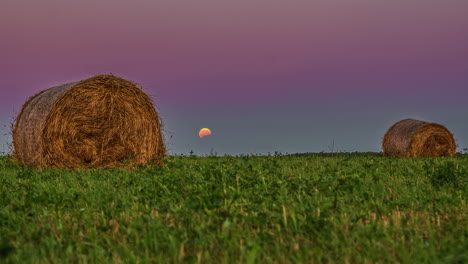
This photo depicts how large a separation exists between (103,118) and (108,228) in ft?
34.1

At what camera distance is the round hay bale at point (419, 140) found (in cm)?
2300

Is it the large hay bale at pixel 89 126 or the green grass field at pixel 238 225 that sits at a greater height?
the large hay bale at pixel 89 126

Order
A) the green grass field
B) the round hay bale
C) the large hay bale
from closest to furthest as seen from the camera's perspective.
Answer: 1. the green grass field
2. the large hay bale
3. the round hay bale

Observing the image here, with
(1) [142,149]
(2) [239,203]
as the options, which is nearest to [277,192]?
(2) [239,203]

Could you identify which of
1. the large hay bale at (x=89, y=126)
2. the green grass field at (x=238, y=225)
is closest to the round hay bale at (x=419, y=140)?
the large hay bale at (x=89, y=126)

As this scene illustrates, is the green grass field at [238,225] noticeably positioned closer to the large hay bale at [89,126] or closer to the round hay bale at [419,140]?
the large hay bale at [89,126]

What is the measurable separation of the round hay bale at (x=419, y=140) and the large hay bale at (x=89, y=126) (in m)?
Result: 13.0

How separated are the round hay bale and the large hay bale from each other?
12970mm

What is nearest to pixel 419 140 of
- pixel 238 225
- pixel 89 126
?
pixel 89 126

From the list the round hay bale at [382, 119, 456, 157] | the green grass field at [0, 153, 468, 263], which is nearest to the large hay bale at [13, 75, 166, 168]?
the green grass field at [0, 153, 468, 263]

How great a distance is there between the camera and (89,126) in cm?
1480

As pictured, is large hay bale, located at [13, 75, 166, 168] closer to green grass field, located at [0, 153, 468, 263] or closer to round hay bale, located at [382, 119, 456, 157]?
green grass field, located at [0, 153, 468, 263]

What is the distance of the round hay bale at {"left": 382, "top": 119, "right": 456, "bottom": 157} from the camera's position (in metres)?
23.0

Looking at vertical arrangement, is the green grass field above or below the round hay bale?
below
